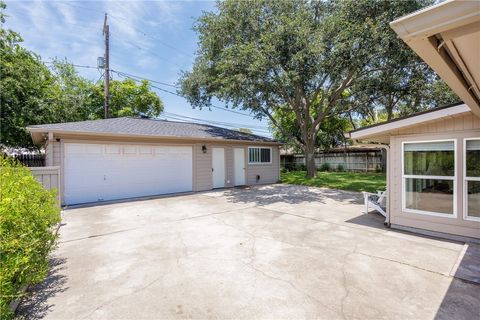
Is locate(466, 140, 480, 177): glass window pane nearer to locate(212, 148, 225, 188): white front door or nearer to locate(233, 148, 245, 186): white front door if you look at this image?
locate(212, 148, 225, 188): white front door

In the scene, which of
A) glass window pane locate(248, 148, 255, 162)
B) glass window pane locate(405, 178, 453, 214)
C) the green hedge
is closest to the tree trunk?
glass window pane locate(248, 148, 255, 162)

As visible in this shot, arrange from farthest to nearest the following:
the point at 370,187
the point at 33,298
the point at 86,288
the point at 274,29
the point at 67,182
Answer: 1. the point at 370,187
2. the point at 274,29
3. the point at 67,182
4. the point at 86,288
5. the point at 33,298

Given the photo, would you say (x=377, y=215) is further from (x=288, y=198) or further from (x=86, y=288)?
(x=86, y=288)

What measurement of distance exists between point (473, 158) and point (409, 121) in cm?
121

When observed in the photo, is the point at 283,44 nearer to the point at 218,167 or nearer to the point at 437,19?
the point at 218,167

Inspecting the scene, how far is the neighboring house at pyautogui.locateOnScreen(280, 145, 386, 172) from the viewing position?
2119 cm

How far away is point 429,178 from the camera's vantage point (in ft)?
16.8

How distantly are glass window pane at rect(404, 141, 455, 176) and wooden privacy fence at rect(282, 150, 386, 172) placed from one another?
53.9ft

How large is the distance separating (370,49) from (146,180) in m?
9.63

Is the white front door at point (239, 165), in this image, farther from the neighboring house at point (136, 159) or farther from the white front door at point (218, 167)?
the white front door at point (218, 167)

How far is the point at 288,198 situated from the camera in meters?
9.67

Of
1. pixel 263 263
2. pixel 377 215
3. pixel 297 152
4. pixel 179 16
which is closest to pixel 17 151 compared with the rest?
pixel 179 16

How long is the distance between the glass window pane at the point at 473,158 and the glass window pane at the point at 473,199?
0.59 feet

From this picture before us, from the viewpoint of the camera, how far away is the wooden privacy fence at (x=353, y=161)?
21156 mm
